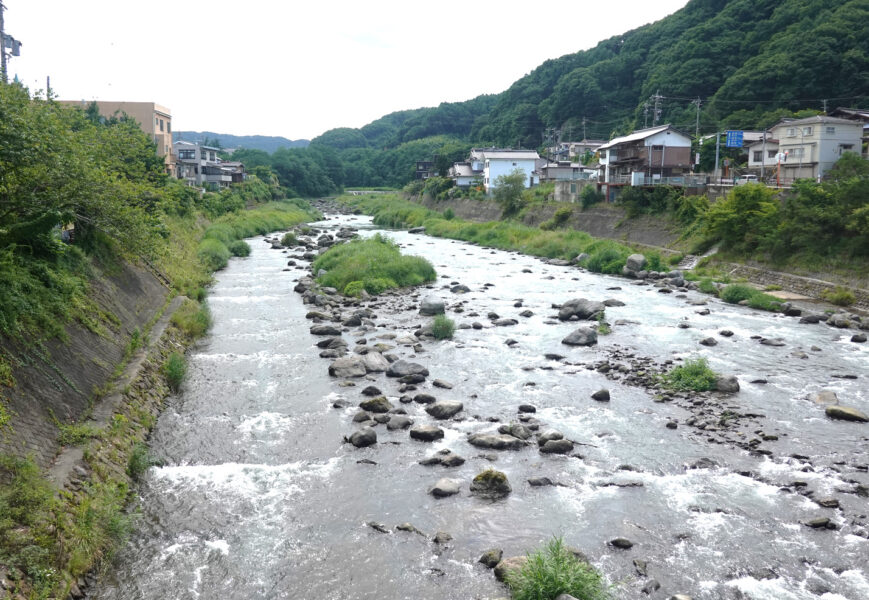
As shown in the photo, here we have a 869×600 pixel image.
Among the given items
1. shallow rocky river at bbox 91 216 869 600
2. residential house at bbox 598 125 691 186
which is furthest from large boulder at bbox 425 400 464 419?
residential house at bbox 598 125 691 186

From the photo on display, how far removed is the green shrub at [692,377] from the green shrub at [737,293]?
10.7 meters

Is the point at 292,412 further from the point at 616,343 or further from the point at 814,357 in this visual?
the point at 814,357

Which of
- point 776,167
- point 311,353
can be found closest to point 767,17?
point 776,167

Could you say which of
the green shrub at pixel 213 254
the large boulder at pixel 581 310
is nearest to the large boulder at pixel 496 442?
the large boulder at pixel 581 310

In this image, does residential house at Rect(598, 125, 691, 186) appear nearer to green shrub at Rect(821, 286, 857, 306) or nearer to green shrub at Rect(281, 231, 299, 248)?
green shrub at Rect(821, 286, 857, 306)

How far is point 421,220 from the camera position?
61281 millimetres

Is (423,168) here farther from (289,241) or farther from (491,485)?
(491,485)

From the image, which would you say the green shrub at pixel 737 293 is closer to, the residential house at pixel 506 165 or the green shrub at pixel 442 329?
the green shrub at pixel 442 329

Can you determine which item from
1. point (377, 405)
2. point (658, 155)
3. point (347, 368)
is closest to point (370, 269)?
point (347, 368)

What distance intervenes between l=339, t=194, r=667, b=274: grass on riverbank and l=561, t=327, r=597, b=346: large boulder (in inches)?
558

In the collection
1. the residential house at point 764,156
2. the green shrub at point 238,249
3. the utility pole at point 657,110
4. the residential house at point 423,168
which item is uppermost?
the utility pole at point 657,110

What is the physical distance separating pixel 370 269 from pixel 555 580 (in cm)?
2158

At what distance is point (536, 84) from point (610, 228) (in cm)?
7117

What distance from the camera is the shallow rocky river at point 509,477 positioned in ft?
25.1
